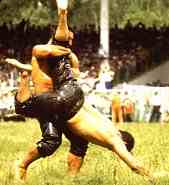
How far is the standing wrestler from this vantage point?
8836mm

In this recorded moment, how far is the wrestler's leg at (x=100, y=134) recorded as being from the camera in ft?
29.1

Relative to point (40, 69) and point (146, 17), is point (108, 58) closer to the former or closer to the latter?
point (146, 17)

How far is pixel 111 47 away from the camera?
116 feet

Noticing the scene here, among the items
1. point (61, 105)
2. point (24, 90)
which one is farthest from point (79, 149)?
point (24, 90)

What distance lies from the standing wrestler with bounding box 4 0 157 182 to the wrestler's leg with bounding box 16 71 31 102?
2.1 inches

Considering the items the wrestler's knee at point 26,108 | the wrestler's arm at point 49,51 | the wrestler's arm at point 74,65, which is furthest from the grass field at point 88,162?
the wrestler's arm at point 49,51

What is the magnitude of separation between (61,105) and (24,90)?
1.74 ft

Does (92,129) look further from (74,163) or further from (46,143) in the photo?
(74,163)

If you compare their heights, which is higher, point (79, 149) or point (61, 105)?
point (61, 105)

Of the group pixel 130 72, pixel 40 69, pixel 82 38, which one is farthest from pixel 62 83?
pixel 82 38

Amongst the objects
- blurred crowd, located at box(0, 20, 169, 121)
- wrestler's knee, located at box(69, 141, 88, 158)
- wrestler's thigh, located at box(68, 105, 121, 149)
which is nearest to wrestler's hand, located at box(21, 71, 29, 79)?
wrestler's thigh, located at box(68, 105, 121, 149)

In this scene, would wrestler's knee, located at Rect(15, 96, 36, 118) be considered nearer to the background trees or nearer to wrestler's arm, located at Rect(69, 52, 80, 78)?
wrestler's arm, located at Rect(69, 52, 80, 78)

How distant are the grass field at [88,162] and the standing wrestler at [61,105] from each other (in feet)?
1.13

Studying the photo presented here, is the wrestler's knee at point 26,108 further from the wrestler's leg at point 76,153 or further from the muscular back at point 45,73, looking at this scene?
the wrestler's leg at point 76,153
